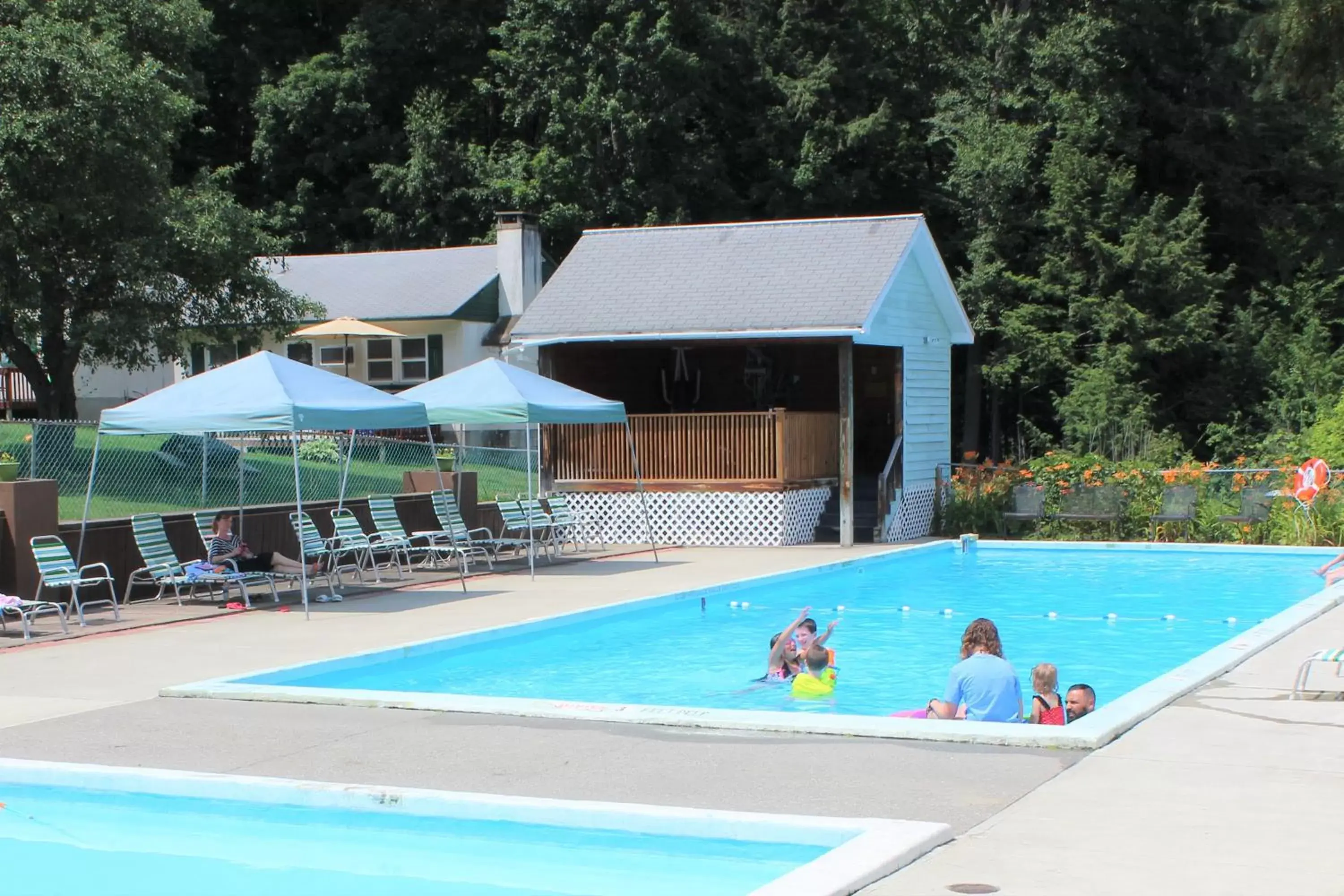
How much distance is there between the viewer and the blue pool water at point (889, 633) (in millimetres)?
13320

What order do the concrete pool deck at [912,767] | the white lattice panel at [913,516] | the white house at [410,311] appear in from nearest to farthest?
the concrete pool deck at [912,767] → the white lattice panel at [913,516] → the white house at [410,311]

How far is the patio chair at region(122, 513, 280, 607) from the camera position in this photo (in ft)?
54.8

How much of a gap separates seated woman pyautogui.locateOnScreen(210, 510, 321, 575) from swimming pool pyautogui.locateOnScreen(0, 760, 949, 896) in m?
8.74

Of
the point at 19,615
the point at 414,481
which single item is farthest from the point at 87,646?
the point at 414,481

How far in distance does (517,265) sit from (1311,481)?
24.2 m

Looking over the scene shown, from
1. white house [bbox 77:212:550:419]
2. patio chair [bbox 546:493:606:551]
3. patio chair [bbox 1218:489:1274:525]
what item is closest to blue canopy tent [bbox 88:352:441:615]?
patio chair [bbox 546:493:606:551]

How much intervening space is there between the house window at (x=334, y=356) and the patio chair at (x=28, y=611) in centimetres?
2777

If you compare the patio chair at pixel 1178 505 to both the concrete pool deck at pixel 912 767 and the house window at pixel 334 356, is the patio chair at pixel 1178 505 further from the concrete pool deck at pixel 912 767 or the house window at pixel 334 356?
the house window at pixel 334 356

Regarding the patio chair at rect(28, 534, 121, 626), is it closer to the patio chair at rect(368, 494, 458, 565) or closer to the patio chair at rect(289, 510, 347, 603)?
the patio chair at rect(289, 510, 347, 603)

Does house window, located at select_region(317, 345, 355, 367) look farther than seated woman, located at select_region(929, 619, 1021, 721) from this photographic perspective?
Yes

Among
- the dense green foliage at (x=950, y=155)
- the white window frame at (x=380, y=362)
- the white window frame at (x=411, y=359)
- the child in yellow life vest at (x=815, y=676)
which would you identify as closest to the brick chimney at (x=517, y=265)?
the white window frame at (x=411, y=359)

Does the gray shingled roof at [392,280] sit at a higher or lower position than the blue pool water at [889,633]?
higher

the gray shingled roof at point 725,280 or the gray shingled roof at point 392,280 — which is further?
the gray shingled roof at point 392,280

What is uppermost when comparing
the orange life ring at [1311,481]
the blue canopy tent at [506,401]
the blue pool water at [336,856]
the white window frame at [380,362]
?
the white window frame at [380,362]
